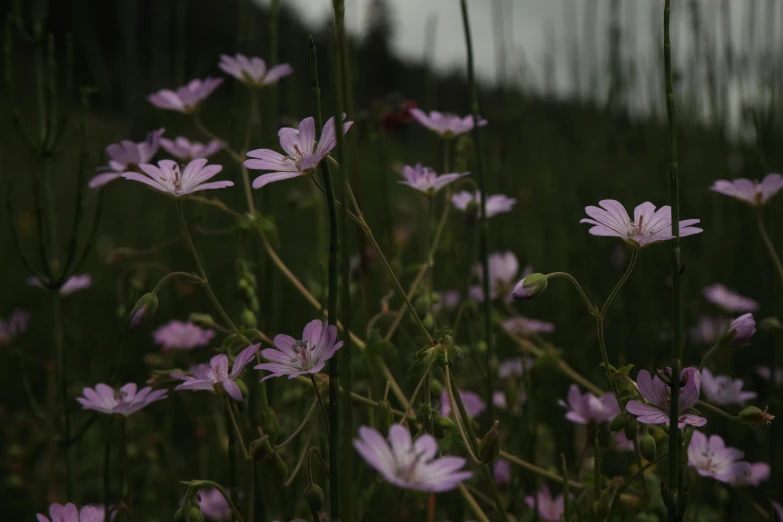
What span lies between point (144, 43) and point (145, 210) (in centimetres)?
696

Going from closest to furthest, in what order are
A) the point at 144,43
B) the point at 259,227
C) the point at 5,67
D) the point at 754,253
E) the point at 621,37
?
the point at 259,227 < the point at 5,67 < the point at 754,253 < the point at 621,37 < the point at 144,43

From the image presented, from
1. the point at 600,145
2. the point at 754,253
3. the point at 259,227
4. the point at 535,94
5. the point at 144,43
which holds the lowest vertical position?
the point at 754,253

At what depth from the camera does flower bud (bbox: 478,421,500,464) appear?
2.32ft

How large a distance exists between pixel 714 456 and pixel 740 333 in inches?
11.7

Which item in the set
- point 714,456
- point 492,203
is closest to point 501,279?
point 492,203

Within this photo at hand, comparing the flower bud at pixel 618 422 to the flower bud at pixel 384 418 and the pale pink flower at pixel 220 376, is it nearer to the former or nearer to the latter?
the flower bud at pixel 384 418

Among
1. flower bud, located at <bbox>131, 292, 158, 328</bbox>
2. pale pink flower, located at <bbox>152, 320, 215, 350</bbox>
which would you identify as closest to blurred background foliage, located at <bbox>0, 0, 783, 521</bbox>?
pale pink flower, located at <bbox>152, 320, 215, 350</bbox>

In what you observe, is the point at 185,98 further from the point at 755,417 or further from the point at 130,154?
the point at 755,417

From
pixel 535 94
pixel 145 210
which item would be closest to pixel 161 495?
pixel 145 210

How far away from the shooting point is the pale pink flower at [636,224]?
2.39 ft

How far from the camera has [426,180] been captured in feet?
3.31

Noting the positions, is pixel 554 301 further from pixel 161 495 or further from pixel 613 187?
pixel 161 495

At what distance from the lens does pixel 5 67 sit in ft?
4.32

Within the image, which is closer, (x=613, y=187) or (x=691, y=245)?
(x=691, y=245)
